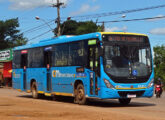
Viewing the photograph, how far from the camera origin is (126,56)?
1733cm

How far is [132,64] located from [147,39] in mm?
1672

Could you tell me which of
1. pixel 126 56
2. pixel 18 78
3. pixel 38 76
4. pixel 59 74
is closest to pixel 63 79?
pixel 59 74

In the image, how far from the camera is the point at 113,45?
1730 cm

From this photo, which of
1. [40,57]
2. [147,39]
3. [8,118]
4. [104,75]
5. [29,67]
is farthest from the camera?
[29,67]

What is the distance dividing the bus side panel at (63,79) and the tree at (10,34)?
71.1m

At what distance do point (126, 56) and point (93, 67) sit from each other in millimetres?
1503

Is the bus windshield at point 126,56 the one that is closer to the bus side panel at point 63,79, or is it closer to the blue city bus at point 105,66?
the blue city bus at point 105,66

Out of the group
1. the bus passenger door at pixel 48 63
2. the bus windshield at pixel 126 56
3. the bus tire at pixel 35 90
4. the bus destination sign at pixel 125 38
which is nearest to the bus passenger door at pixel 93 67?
the bus windshield at pixel 126 56

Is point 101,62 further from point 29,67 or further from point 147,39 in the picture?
point 29,67

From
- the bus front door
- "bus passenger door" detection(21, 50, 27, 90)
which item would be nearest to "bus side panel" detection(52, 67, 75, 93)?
the bus front door

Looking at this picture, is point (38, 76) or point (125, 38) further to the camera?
point (38, 76)

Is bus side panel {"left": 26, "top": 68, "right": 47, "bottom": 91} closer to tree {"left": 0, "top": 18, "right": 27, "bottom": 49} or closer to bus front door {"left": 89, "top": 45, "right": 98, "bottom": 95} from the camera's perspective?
bus front door {"left": 89, "top": 45, "right": 98, "bottom": 95}

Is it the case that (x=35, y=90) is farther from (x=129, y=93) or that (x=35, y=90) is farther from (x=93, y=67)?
(x=129, y=93)

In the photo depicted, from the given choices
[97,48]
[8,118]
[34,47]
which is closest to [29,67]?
[34,47]
